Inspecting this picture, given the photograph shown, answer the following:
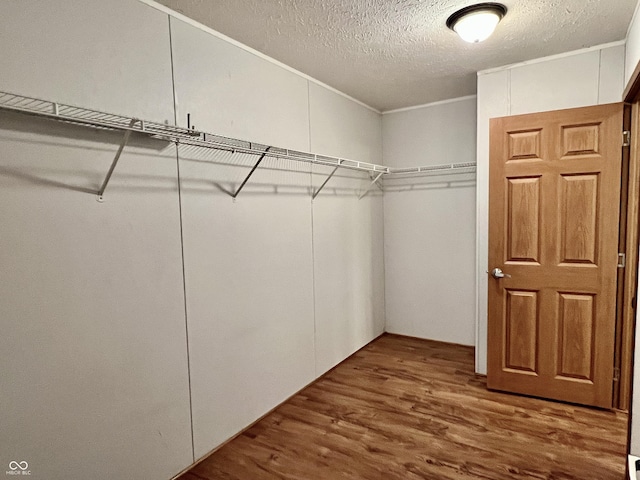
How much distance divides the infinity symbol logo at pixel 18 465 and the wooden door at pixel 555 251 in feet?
9.40

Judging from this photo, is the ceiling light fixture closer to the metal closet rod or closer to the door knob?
the metal closet rod

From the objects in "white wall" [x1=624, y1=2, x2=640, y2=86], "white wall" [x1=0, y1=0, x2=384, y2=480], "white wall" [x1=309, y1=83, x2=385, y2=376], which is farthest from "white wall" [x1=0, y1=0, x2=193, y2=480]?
"white wall" [x1=624, y1=2, x2=640, y2=86]

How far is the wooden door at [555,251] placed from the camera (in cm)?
250

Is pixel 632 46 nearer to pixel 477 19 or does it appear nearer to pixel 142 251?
pixel 477 19

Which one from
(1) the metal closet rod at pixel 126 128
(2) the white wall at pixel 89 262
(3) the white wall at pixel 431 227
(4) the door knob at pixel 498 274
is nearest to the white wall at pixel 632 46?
(3) the white wall at pixel 431 227

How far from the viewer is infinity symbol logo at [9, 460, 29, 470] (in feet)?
4.63

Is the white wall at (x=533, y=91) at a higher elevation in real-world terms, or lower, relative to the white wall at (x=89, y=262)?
higher

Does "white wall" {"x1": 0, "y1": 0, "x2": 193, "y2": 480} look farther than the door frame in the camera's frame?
No

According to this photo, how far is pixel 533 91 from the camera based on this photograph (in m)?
2.84

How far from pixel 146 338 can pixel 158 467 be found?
70 centimetres

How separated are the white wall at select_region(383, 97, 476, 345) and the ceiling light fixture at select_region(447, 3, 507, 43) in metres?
1.69

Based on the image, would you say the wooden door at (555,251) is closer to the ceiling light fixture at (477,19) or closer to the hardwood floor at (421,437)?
the hardwood floor at (421,437)

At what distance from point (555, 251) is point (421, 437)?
159 centimetres

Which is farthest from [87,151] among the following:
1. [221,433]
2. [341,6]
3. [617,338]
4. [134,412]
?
[617,338]
